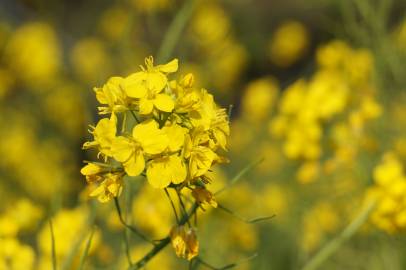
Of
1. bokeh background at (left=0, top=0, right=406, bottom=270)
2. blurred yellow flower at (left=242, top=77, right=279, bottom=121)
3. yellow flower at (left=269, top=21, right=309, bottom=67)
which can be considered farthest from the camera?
yellow flower at (left=269, top=21, right=309, bottom=67)

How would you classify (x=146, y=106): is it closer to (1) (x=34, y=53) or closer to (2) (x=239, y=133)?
(1) (x=34, y=53)

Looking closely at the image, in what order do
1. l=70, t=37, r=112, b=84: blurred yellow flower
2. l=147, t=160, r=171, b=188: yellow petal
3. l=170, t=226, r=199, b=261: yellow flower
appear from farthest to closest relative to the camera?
1. l=70, t=37, r=112, b=84: blurred yellow flower
2. l=170, t=226, r=199, b=261: yellow flower
3. l=147, t=160, r=171, b=188: yellow petal

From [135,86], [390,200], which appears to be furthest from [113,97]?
[390,200]

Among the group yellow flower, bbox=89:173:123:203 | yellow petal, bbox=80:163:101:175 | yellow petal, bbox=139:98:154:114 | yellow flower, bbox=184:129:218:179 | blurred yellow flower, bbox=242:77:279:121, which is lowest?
blurred yellow flower, bbox=242:77:279:121

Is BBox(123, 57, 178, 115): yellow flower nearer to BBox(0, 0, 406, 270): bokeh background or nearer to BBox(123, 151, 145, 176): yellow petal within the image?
BBox(123, 151, 145, 176): yellow petal

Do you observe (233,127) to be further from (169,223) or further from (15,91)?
(169,223)

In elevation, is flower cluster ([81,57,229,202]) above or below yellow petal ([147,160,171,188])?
above

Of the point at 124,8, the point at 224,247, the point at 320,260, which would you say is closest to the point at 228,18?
the point at 124,8

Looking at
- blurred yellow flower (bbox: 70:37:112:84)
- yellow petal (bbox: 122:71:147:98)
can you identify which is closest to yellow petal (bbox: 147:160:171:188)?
yellow petal (bbox: 122:71:147:98)

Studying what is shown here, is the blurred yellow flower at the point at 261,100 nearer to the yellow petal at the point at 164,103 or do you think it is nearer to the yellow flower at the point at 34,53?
Result: the yellow flower at the point at 34,53
